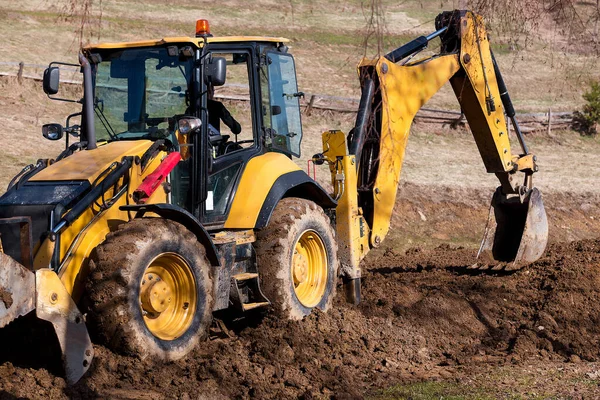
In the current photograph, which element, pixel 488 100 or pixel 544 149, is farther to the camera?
pixel 544 149

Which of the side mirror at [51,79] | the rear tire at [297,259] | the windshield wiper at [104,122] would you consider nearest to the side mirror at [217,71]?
the windshield wiper at [104,122]

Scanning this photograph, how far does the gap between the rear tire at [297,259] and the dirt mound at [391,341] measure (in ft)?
0.65

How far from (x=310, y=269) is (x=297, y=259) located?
0.51 meters

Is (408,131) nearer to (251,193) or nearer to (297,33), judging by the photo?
(251,193)

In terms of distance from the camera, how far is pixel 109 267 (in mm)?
6215

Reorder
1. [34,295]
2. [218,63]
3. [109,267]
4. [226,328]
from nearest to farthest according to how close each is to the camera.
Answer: [34,295] < [109,267] < [218,63] < [226,328]

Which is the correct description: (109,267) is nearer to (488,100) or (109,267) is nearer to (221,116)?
(221,116)

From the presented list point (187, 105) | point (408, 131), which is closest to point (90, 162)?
point (187, 105)

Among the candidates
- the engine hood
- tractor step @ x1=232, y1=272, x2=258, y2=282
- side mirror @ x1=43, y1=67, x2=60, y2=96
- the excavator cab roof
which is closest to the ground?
tractor step @ x1=232, y1=272, x2=258, y2=282

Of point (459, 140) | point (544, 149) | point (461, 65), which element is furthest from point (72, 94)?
point (461, 65)

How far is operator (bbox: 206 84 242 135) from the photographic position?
8.10 m

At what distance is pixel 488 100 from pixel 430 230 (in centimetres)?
654

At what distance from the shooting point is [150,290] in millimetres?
6676

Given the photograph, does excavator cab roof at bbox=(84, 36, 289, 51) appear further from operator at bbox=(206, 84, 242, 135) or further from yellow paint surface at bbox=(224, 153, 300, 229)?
yellow paint surface at bbox=(224, 153, 300, 229)
